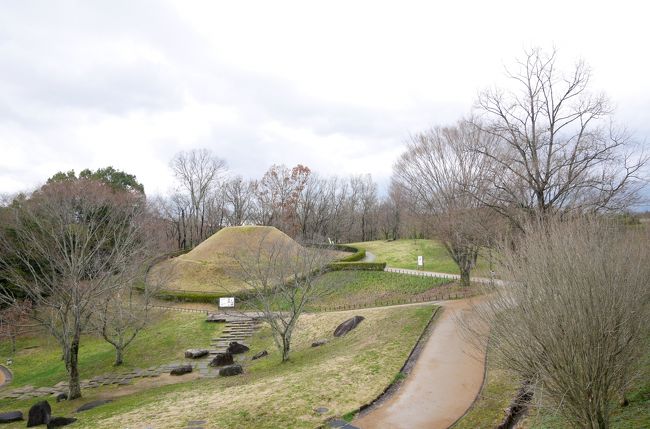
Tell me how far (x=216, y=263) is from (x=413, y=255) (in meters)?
19.1

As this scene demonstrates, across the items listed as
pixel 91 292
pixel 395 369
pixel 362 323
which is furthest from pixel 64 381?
pixel 395 369

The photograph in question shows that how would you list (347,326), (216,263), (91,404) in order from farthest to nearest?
(216,263) → (347,326) → (91,404)

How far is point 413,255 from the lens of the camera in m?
40.8

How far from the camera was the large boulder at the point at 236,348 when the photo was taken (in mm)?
19562

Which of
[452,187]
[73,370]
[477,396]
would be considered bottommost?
[73,370]

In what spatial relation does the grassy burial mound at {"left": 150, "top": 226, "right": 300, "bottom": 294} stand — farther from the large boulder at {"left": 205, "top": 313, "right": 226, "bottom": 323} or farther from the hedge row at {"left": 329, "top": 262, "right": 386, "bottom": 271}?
the hedge row at {"left": 329, "top": 262, "right": 386, "bottom": 271}

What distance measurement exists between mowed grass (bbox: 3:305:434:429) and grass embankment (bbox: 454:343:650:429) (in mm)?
2518

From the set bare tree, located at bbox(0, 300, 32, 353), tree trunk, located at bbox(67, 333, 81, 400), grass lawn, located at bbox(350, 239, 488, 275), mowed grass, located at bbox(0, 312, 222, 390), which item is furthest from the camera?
grass lawn, located at bbox(350, 239, 488, 275)

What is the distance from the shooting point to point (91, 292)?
1395 cm

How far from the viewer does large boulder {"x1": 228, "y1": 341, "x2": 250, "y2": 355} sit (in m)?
19.6

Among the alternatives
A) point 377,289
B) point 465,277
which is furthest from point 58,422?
point 377,289

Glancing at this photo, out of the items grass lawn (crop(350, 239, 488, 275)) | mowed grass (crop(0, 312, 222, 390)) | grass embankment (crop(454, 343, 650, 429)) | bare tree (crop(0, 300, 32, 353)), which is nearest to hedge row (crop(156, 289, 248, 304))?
mowed grass (crop(0, 312, 222, 390))

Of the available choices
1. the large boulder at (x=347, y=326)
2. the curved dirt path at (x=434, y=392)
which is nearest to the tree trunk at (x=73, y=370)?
the large boulder at (x=347, y=326)

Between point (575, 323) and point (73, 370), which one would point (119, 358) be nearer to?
point (73, 370)
